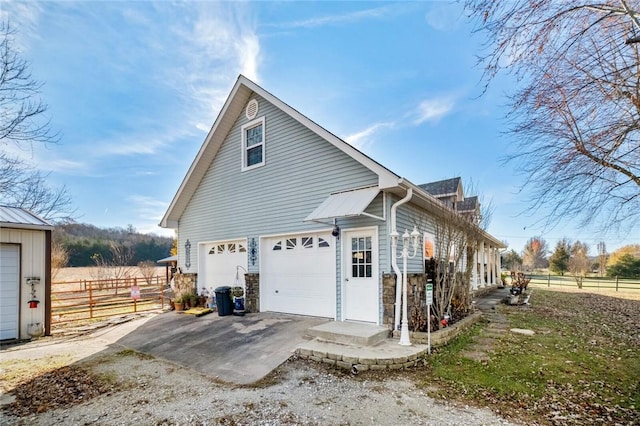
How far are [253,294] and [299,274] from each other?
1.79m

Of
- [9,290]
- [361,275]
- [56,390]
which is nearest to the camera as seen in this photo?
[56,390]

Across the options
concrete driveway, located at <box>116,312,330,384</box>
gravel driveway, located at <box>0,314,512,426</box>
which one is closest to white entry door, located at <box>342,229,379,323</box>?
concrete driveway, located at <box>116,312,330,384</box>

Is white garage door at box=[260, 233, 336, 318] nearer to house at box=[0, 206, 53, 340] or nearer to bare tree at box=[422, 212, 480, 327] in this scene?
bare tree at box=[422, 212, 480, 327]

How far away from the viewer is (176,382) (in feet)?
17.5

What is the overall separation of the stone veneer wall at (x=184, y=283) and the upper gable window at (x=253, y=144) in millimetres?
4697

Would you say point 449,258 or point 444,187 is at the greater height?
point 444,187

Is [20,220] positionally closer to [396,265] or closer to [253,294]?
[253,294]

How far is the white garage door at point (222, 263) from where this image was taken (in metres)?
10.5

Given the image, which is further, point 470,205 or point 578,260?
point 578,260

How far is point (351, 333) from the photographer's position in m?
6.41

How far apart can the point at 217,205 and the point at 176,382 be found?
675 centimetres

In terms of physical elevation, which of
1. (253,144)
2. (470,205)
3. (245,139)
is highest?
(245,139)

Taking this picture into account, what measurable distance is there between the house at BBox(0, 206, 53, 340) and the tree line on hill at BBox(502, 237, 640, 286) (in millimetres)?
27614

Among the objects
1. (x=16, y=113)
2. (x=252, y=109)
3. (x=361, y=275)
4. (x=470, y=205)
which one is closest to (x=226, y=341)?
(x=361, y=275)
